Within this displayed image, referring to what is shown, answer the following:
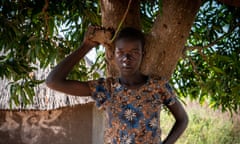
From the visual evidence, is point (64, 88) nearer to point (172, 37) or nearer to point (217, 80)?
point (172, 37)

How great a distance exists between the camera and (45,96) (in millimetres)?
7820

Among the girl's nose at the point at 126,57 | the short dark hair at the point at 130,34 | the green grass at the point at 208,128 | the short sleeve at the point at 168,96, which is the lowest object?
the green grass at the point at 208,128

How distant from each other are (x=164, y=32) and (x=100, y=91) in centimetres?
45

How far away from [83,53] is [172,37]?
0.47 metres

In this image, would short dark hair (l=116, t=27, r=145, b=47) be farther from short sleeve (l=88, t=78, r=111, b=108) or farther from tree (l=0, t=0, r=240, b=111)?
short sleeve (l=88, t=78, r=111, b=108)

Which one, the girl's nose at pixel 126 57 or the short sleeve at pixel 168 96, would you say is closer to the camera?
the girl's nose at pixel 126 57

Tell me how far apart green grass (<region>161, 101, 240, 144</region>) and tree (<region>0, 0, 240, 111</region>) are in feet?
25.2

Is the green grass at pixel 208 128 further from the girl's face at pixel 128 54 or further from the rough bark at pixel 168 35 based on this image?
the girl's face at pixel 128 54

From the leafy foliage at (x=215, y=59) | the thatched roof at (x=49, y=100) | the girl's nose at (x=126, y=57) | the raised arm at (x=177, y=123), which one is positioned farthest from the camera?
the thatched roof at (x=49, y=100)

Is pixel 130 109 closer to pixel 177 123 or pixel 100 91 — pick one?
pixel 100 91

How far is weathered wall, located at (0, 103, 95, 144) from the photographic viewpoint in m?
7.90

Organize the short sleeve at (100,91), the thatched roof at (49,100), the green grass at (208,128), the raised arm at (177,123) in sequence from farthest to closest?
the green grass at (208,128) → the thatched roof at (49,100) → the raised arm at (177,123) → the short sleeve at (100,91)

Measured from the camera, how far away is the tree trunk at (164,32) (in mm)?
1834

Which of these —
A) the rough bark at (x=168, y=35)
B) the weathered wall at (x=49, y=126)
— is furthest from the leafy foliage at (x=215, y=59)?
the weathered wall at (x=49, y=126)
